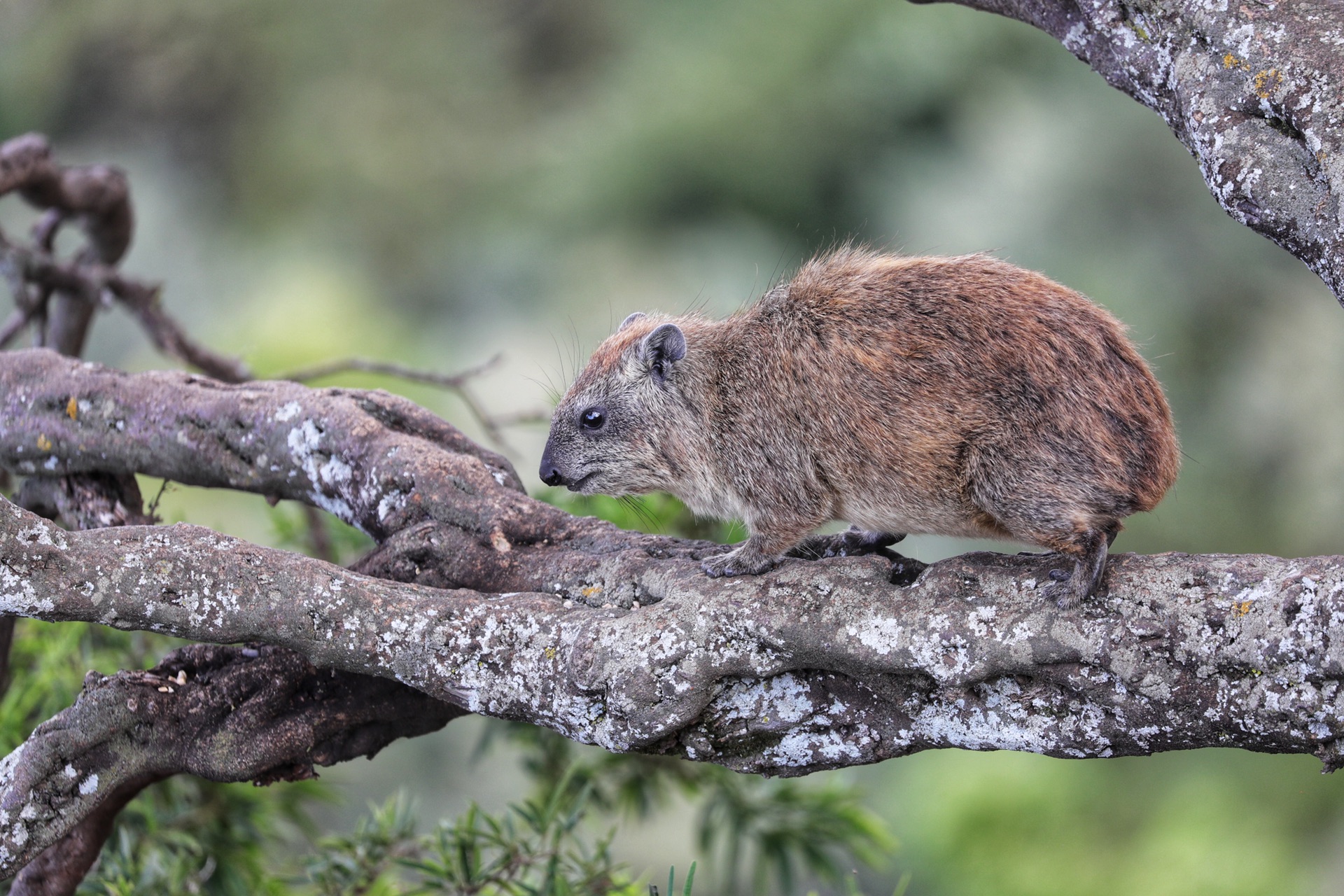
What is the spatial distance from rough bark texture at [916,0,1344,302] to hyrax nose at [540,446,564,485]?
160 cm

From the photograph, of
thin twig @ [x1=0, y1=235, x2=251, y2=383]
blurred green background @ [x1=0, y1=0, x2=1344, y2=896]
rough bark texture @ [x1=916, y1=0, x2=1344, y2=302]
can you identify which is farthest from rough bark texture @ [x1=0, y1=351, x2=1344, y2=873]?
thin twig @ [x1=0, y1=235, x2=251, y2=383]

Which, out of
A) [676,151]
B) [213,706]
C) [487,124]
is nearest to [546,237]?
[676,151]

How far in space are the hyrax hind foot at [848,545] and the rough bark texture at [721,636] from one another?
28cm

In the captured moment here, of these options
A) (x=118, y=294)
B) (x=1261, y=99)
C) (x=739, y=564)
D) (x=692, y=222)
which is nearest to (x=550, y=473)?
(x=739, y=564)

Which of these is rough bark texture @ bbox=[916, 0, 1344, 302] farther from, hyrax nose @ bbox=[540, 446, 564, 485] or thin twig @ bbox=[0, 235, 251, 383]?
thin twig @ bbox=[0, 235, 251, 383]

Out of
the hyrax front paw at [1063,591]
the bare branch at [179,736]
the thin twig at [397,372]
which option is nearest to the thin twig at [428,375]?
the thin twig at [397,372]

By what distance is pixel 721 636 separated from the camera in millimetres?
2135

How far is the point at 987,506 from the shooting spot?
2.23 m

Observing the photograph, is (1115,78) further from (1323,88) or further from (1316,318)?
(1316,318)

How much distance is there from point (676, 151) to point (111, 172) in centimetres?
616

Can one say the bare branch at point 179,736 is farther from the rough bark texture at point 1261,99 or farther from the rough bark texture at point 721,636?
the rough bark texture at point 1261,99

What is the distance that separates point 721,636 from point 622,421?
0.84 meters

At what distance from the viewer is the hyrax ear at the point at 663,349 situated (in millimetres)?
2697

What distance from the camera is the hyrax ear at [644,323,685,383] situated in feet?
8.85
